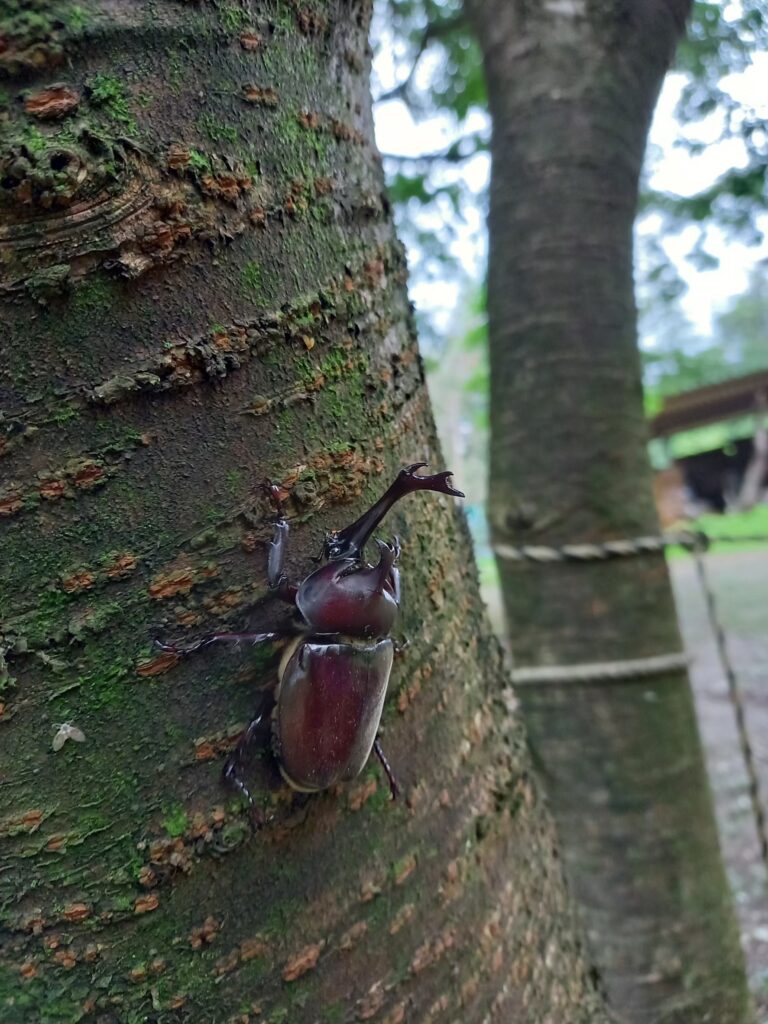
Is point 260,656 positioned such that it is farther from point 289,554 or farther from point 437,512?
point 437,512

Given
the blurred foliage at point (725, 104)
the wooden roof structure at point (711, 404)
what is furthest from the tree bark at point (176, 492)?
the wooden roof structure at point (711, 404)

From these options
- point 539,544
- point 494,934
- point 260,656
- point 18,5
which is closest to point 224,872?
point 260,656

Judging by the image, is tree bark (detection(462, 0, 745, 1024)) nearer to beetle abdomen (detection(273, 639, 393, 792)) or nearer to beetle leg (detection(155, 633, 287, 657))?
beetle abdomen (detection(273, 639, 393, 792))

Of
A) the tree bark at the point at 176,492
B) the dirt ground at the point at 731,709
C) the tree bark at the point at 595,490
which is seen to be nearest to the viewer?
the tree bark at the point at 176,492

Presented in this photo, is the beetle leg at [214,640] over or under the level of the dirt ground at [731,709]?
over

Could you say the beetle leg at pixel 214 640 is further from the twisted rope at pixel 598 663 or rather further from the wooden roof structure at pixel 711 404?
the wooden roof structure at pixel 711 404

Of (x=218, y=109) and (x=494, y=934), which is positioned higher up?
(x=218, y=109)
